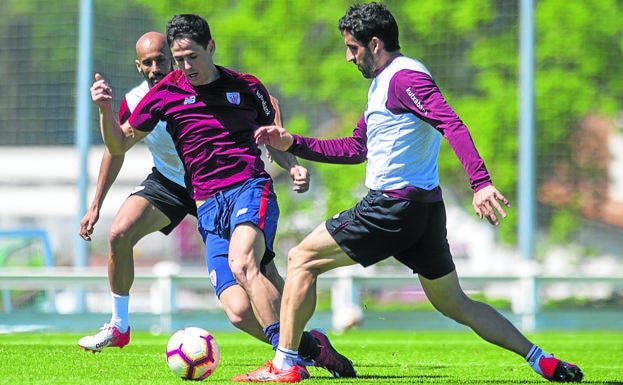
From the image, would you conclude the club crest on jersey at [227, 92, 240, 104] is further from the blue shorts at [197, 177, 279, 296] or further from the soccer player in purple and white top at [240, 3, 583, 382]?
the soccer player in purple and white top at [240, 3, 583, 382]

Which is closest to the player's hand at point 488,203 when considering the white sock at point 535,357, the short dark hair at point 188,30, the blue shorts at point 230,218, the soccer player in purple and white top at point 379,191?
the soccer player in purple and white top at point 379,191

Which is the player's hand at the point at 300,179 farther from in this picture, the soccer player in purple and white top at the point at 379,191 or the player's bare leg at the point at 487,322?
the player's bare leg at the point at 487,322

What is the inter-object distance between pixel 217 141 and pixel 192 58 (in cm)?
56

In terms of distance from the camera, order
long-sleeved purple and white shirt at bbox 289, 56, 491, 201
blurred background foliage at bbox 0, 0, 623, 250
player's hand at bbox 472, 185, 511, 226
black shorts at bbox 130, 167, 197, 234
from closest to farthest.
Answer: player's hand at bbox 472, 185, 511, 226, long-sleeved purple and white shirt at bbox 289, 56, 491, 201, black shorts at bbox 130, 167, 197, 234, blurred background foliage at bbox 0, 0, 623, 250

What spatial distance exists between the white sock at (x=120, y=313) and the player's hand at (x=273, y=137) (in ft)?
8.95

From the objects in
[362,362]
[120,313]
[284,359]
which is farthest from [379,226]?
[120,313]

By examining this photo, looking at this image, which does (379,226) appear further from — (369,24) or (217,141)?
(217,141)

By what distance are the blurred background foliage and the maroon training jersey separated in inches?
406

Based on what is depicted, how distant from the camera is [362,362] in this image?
9234mm

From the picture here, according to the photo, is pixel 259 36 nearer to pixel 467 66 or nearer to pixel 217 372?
pixel 467 66

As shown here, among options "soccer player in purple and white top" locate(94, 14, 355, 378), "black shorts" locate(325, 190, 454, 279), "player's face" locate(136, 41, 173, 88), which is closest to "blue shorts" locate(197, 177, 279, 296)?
"soccer player in purple and white top" locate(94, 14, 355, 378)

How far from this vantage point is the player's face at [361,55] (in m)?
6.91

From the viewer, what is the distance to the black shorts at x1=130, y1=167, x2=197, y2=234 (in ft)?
30.0

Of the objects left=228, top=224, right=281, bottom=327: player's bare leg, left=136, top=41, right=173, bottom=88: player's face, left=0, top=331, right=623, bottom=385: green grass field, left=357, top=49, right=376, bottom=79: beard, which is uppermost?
left=136, top=41, right=173, bottom=88: player's face
